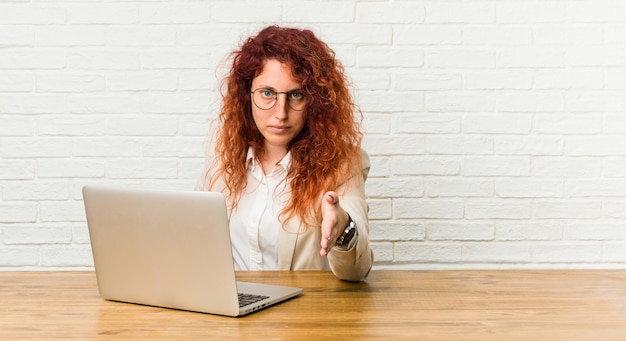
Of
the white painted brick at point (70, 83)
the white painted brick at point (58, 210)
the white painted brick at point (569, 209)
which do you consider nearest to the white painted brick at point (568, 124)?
the white painted brick at point (569, 209)

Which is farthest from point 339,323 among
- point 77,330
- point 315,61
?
point 315,61

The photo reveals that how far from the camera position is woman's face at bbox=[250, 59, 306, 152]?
2.15 m

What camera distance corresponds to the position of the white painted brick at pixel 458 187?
2754 mm

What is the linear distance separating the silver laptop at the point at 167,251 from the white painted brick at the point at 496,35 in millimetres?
1517

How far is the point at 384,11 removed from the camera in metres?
2.72

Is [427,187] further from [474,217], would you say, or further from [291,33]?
[291,33]

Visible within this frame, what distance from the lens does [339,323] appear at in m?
1.38

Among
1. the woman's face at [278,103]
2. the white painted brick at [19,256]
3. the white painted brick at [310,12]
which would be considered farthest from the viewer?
the white painted brick at [19,256]

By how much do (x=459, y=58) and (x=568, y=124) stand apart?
18.7 inches

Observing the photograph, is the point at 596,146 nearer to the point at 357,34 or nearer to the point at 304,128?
the point at 357,34

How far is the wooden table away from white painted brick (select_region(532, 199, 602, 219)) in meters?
0.94

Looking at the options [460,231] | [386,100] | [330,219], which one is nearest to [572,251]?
[460,231]

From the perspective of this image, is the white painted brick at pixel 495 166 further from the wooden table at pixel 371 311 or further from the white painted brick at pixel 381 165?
the wooden table at pixel 371 311

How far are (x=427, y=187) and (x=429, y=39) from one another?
1.79ft
